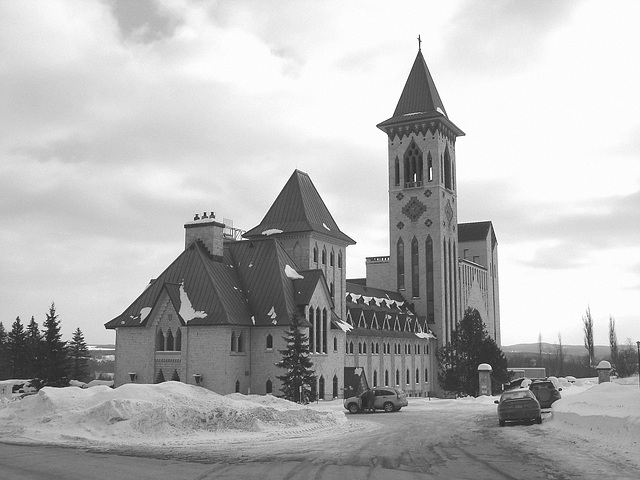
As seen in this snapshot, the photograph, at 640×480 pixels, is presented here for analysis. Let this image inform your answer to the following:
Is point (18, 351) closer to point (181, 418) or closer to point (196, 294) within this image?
point (196, 294)

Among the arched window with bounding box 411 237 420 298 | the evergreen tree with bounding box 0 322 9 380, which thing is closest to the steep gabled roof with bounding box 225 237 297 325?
the arched window with bounding box 411 237 420 298

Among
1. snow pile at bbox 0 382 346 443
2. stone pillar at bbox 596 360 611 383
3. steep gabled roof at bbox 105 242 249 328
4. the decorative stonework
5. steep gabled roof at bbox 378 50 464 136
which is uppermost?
steep gabled roof at bbox 378 50 464 136

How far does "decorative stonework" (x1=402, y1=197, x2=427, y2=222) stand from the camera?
290 ft

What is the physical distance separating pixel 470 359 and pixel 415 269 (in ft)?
83.6

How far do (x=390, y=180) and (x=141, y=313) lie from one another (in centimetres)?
4678

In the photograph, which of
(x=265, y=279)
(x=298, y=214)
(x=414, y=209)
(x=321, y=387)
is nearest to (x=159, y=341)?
(x=265, y=279)

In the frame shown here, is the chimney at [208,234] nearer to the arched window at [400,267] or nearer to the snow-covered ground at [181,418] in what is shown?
the snow-covered ground at [181,418]

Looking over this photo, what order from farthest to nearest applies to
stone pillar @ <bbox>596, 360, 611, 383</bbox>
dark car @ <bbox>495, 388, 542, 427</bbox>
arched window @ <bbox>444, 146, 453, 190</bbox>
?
arched window @ <bbox>444, 146, 453, 190</bbox> → stone pillar @ <bbox>596, 360, 611, 383</bbox> → dark car @ <bbox>495, 388, 542, 427</bbox>

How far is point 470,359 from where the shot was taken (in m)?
63.4

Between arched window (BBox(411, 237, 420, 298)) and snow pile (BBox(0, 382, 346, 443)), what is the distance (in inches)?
2292

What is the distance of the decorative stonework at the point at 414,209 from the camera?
88525 mm

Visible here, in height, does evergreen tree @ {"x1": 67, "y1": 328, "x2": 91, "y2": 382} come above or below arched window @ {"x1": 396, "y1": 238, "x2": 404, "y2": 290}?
below

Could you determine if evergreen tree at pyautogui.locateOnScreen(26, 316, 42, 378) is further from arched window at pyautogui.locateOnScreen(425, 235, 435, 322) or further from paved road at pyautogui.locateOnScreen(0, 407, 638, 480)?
paved road at pyautogui.locateOnScreen(0, 407, 638, 480)

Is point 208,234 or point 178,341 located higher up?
point 208,234
